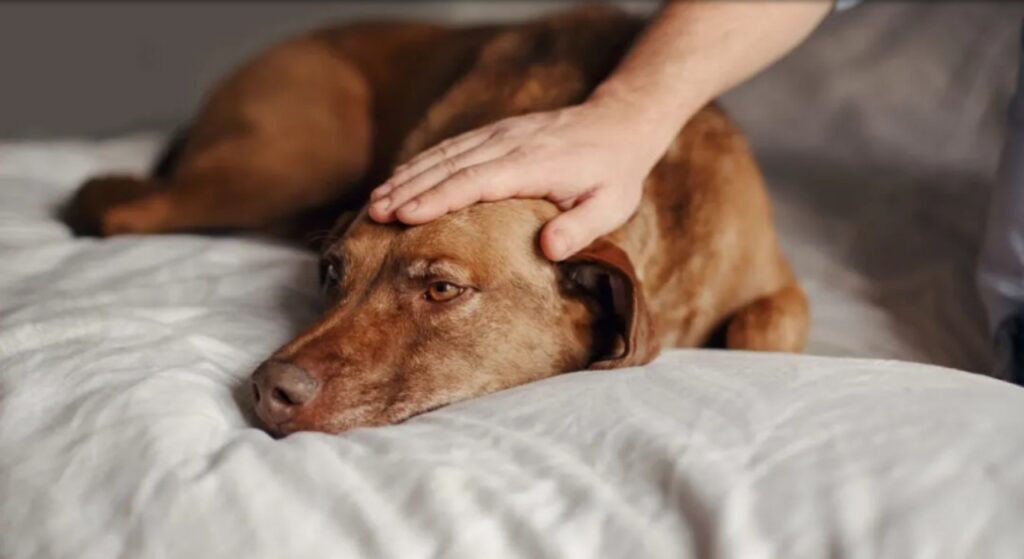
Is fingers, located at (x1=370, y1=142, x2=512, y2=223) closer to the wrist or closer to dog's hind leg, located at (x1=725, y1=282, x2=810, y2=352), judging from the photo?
the wrist

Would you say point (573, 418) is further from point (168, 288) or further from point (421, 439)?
point (168, 288)

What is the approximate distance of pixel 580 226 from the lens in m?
1.71

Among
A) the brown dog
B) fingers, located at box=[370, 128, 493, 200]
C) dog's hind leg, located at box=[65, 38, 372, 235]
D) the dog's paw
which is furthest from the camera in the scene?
dog's hind leg, located at box=[65, 38, 372, 235]

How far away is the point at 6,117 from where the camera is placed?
3.62 meters

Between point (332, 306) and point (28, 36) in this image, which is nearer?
point (332, 306)

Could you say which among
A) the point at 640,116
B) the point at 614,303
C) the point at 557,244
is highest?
the point at 640,116

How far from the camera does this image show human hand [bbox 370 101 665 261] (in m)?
1.68

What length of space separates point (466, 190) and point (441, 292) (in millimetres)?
158

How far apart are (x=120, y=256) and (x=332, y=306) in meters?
0.48

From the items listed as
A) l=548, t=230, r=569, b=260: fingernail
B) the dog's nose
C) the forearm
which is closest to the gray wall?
the forearm

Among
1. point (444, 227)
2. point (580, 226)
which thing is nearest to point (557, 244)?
point (580, 226)

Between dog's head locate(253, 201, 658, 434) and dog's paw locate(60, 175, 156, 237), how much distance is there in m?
0.76

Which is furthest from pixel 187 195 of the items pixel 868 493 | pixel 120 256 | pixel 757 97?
pixel 868 493

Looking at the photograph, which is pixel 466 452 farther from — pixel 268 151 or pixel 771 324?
pixel 268 151
